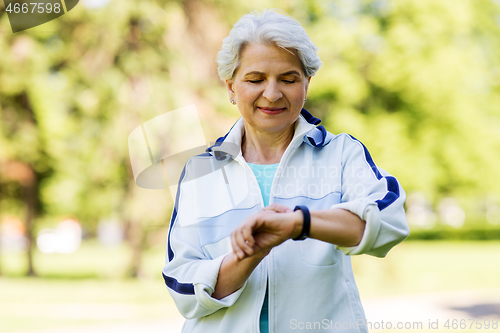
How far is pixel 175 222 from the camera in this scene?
1735 mm

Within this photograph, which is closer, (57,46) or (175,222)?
(175,222)

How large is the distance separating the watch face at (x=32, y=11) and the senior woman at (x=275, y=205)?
23.1 ft

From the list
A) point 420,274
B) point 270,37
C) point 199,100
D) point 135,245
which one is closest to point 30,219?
point 135,245

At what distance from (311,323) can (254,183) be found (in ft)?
1.71

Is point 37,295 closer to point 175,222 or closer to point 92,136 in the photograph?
point 92,136

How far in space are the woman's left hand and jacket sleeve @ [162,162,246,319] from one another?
221 mm

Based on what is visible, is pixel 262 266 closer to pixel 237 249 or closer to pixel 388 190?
pixel 237 249

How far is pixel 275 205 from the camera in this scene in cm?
138

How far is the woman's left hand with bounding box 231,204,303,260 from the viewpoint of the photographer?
1.31 m

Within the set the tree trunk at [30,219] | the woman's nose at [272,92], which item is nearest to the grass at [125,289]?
the tree trunk at [30,219]

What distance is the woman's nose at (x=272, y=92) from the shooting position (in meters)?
1.61

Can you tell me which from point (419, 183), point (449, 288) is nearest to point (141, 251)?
point (419, 183)

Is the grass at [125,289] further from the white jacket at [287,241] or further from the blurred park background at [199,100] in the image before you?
the white jacket at [287,241]

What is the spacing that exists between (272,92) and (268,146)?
11.1 inches
